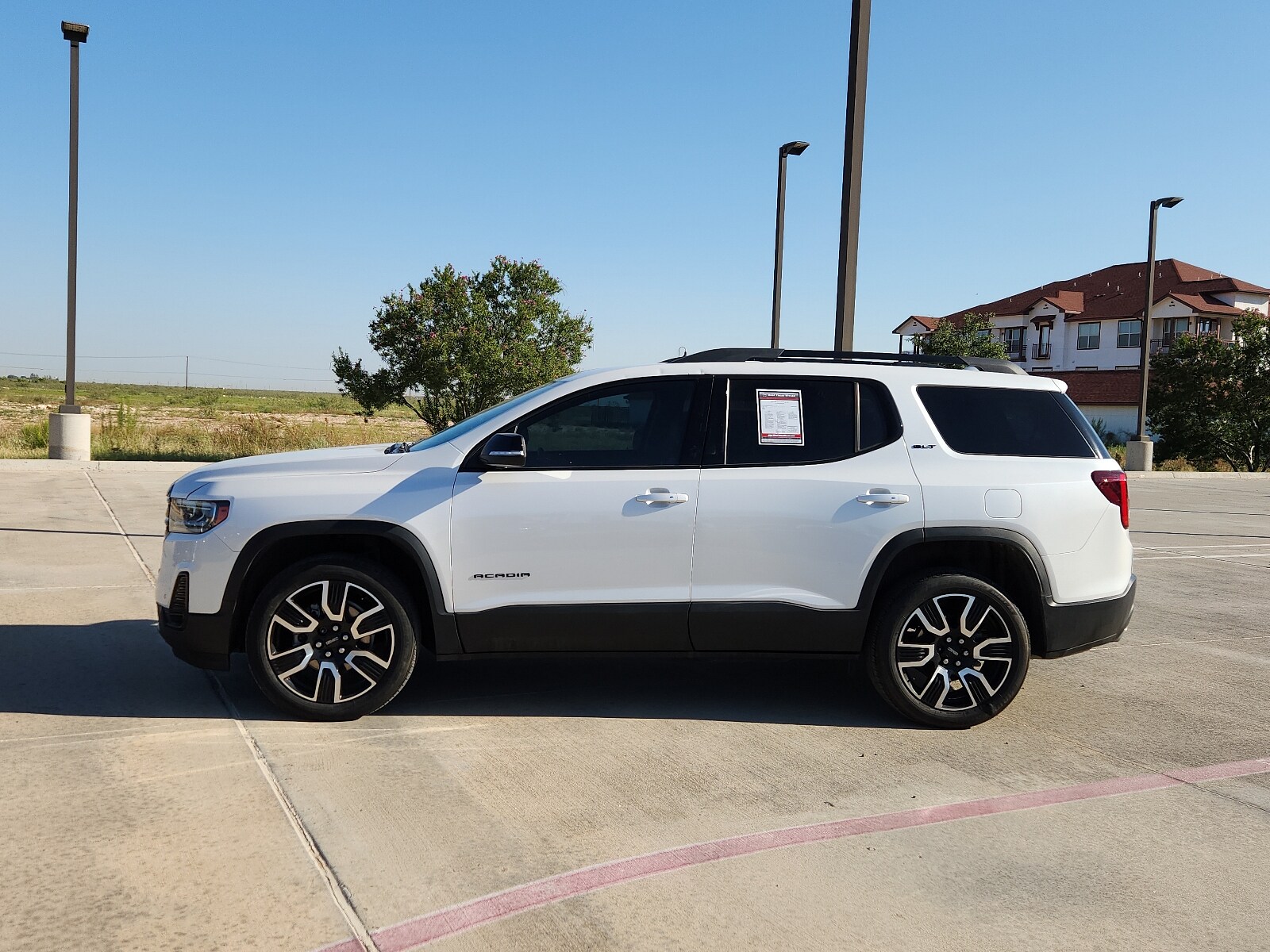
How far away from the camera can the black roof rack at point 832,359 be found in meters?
5.64

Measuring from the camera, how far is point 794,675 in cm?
640

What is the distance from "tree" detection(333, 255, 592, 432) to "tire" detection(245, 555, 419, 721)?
1891 cm

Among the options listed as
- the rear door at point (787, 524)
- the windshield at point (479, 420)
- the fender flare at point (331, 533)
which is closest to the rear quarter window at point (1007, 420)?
the rear door at point (787, 524)

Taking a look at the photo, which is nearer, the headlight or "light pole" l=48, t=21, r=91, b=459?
the headlight

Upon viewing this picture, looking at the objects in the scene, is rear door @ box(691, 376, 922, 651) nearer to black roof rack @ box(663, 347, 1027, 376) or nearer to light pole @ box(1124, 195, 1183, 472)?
black roof rack @ box(663, 347, 1027, 376)

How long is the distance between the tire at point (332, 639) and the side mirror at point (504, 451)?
74cm

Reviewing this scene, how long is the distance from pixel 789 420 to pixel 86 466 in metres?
19.2

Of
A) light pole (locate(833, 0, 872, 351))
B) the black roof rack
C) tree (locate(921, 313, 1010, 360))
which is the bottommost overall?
the black roof rack

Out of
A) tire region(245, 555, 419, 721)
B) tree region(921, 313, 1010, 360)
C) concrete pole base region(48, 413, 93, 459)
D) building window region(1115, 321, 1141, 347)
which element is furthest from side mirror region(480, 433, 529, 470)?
building window region(1115, 321, 1141, 347)

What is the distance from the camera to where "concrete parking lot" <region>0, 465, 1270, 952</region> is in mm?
3311

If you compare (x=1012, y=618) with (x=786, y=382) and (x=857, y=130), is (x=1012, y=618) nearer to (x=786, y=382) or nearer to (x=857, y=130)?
(x=786, y=382)

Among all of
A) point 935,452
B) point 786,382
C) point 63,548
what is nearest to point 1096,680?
point 935,452

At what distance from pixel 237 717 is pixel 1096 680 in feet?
15.9

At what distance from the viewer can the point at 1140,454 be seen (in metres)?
30.6
